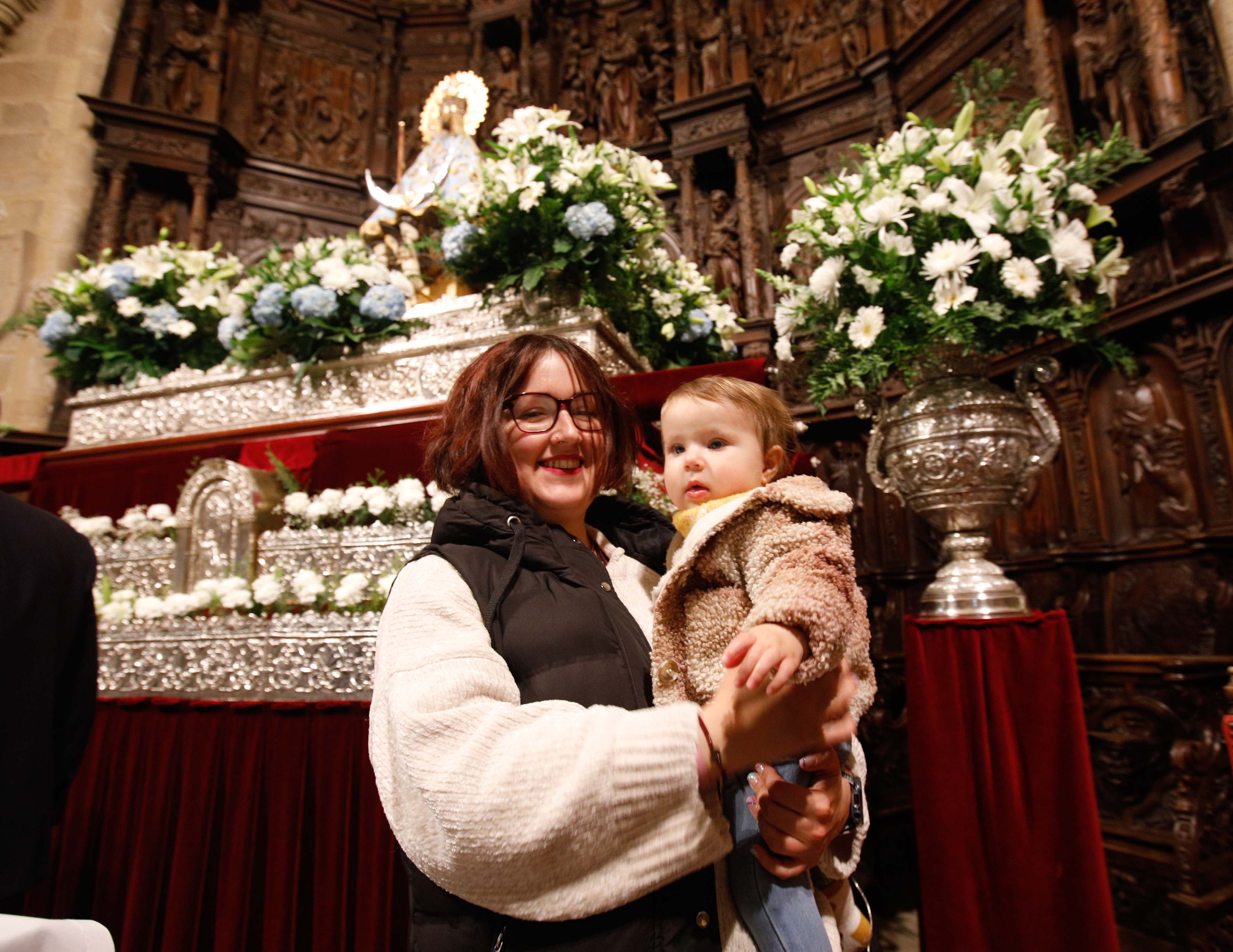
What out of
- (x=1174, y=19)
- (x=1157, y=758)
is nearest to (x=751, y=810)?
(x=1157, y=758)

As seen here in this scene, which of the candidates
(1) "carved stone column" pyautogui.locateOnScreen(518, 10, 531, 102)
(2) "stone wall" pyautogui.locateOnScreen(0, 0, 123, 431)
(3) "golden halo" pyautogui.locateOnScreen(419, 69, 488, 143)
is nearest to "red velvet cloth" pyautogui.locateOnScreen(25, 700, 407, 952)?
(3) "golden halo" pyautogui.locateOnScreen(419, 69, 488, 143)

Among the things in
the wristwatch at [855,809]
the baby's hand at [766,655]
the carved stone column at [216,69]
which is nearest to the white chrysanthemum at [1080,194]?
the wristwatch at [855,809]

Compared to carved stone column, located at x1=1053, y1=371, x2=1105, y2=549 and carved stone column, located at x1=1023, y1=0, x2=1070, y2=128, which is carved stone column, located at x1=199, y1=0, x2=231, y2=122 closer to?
carved stone column, located at x1=1023, y1=0, x2=1070, y2=128

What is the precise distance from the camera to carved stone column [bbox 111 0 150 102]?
19.6 ft

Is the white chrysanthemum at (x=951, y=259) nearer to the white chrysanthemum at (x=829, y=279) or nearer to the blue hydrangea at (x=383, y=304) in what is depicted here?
the white chrysanthemum at (x=829, y=279)

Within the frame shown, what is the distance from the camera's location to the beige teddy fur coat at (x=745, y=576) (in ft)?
2.67

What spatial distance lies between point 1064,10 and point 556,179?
162 inches

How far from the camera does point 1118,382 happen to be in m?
3.56

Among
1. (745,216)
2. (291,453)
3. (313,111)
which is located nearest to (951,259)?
(291,453)

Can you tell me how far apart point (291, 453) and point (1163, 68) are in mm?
4545

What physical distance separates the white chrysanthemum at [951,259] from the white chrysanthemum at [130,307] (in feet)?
11.0

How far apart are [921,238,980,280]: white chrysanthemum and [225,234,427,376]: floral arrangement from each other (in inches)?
73.0

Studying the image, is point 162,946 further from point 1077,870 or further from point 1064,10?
point 1064,10

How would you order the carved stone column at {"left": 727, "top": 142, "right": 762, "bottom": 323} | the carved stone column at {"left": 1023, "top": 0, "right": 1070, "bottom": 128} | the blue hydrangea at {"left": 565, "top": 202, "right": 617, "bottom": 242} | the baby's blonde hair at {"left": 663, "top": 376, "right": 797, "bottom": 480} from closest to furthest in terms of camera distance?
the baby's blonde hair at {"left": 663, "top": 376, "right": 797, "bottom": 480}, the blue hydrangea at {"left": 565, "top": 202, "right": 617, "bottom": 242}, the carved stone column at {"left": 1023, "top": 0, "right": 1070, "bottom": 128}, the carved stone column at {"left": 727, "top": 142, "right": 762, "bottom": 323}
